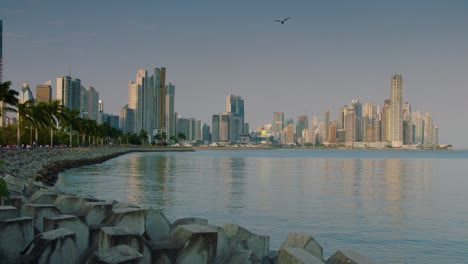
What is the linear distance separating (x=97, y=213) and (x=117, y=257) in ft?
14.5

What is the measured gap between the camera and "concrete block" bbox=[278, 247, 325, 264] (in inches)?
295

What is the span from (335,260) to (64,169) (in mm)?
44437

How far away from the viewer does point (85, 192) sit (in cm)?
2858

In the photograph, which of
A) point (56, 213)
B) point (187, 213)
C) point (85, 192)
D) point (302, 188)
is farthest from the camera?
point (302, 188)

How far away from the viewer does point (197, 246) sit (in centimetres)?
871

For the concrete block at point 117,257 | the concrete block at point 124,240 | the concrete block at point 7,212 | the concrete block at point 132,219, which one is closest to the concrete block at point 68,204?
the concrete block at point 7,212

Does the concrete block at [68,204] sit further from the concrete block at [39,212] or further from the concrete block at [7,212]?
the concrete block at [7,212]

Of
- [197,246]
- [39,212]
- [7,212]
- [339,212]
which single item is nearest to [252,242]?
[197,246]

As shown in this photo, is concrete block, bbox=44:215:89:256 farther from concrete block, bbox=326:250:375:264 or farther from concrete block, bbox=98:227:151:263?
concrete block, bbox=326:250:375:264

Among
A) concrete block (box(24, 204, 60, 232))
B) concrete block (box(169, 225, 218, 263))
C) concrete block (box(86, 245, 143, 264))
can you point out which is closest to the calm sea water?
concrete block (box(169, 225, 218, 263))

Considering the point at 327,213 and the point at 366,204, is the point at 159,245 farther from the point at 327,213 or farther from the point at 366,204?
the point at 366,204

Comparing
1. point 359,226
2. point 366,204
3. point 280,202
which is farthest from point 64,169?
point 359,226

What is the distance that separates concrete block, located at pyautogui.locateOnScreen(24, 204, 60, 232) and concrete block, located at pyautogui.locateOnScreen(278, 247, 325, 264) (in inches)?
219

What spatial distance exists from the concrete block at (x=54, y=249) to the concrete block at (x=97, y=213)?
2.89 meters
